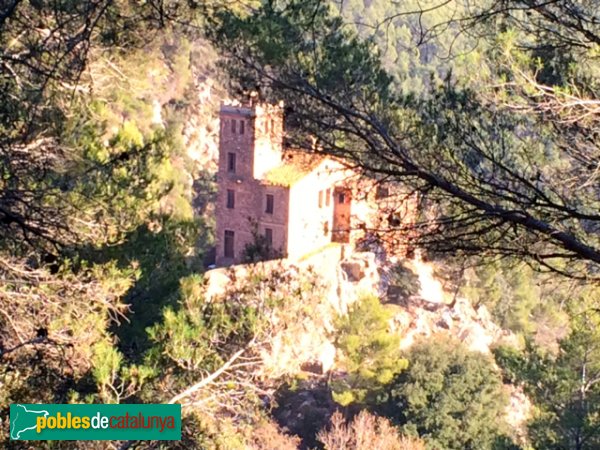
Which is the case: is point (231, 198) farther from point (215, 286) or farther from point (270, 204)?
point (215, 286)

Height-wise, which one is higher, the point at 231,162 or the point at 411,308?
the point at 231,162

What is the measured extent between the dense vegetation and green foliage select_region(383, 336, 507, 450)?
5867 mm

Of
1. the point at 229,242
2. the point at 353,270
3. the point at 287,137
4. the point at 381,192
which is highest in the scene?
the point at 287,137

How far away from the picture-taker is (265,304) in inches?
242

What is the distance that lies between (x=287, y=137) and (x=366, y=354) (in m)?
11.1

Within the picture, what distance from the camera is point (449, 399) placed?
12.9m

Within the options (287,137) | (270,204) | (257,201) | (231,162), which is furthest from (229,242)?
(287,137)

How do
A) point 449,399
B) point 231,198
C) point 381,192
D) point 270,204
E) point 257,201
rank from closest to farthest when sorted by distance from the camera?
point 381,192 < point 449,399 < point 270,204 < point 257,201 < point 231,198

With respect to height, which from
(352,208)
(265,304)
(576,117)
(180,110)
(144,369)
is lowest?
(144,369)

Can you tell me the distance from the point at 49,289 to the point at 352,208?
6.24ft

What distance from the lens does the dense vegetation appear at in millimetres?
3297

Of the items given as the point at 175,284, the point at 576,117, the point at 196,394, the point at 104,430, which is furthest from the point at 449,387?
the point at 576,117

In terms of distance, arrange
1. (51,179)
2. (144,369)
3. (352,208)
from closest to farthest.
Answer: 1. (352,208)
2. (144,369)
3. (51,179)

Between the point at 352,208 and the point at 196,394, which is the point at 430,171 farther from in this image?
the point at 196,394
